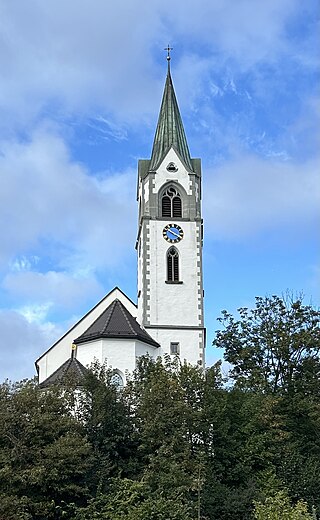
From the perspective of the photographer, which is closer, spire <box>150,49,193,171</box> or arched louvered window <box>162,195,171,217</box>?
arched louvered window <box>162,195,171,217</box>

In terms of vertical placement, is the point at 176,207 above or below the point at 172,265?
above

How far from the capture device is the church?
142 feet

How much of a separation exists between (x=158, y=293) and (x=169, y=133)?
1161 centimetres

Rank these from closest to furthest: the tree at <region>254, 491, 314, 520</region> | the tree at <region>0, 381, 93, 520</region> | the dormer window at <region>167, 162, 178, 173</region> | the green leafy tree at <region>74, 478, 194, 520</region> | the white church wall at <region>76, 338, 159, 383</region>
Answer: the tree at <region>254, 491, 314, 520</region> → the green leafy tree at <region>74, 478, 194, 520</region> → the tree at <region>0, 381, 93, 520</region> → the white church wall at <region>76, 338, 159, 383</region> → the dormer window at <region>167, 162, 178, 173</region>

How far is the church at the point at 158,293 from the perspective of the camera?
43406mm

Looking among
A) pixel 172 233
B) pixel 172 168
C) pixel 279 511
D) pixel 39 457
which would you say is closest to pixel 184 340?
pixel 172 233

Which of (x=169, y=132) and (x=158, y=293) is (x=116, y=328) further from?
(x=169, y=132)

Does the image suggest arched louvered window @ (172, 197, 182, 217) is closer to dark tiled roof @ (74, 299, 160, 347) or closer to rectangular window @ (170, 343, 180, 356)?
dark tiled roof @ (74, 299, 160, 347)

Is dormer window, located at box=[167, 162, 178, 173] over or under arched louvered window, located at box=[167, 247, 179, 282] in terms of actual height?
over

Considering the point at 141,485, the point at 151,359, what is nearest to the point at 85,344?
the point at 151,359

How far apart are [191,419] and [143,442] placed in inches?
89.2

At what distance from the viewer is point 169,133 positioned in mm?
51906

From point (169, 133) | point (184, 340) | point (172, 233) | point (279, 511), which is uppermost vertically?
point (169, 133)

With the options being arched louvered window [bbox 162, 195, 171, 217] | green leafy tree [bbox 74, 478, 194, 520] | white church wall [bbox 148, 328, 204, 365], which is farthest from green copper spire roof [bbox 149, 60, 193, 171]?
green leafy tree [bbox 74, 478, 194, 520]
